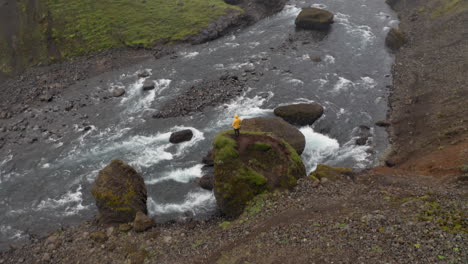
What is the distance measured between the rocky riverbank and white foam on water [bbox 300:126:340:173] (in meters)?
5.63

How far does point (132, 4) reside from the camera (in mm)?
76938

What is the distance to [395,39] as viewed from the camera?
195 ft

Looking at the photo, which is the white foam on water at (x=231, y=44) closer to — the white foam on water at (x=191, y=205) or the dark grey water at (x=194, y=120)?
the dark grey water at (x=194, y=120)

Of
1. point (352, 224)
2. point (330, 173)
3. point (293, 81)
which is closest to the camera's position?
point (352, 224)

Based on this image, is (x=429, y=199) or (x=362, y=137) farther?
(x=362, y=137)

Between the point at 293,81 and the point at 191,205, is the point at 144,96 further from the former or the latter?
the point at 191,205

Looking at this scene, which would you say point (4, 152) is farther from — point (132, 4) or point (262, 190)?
point (132, 4)

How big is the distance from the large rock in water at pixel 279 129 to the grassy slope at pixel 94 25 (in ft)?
110

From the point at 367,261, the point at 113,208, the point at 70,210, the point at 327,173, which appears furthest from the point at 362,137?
the point at 70,210

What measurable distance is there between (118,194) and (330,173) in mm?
19479

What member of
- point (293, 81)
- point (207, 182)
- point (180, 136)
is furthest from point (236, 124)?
point (293, 81)

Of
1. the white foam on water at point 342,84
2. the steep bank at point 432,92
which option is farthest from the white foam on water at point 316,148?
the white foam on water at point 342,84

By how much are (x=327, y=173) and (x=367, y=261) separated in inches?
548

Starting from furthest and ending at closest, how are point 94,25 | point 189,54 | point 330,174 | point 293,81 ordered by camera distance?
point 94,25
point 189,54
point 293,81
point 330,174
